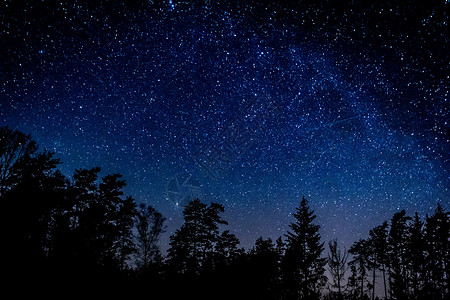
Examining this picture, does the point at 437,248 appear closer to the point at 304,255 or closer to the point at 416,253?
the point at 416,253

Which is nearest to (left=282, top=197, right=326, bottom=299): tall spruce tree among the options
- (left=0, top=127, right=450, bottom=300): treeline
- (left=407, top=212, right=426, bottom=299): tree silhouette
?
(left=0, top=127, right=450, bottom=300): treeline

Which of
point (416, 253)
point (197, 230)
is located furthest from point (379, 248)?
point (197, 230)

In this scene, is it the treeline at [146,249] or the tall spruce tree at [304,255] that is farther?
the tall spruce tree at [304,255]

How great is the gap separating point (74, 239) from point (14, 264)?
2418 millimetres

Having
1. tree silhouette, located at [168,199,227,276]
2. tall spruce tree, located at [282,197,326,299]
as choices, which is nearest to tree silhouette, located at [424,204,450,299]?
tall spruce tree, located at [282,197,326,299]

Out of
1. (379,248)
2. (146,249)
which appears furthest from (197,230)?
(379,248)

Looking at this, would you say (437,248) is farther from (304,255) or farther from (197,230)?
(197,230)

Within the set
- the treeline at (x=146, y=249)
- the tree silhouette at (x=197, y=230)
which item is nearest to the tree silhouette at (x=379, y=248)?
the treeline at (x=146, y=249)

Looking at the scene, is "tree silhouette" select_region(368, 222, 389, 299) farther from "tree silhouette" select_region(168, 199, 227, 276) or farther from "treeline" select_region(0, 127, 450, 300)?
"tree silhouette" select_region(168, 199, 227, 276)

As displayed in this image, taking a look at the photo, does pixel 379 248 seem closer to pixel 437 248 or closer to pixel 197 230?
pixel 437 248

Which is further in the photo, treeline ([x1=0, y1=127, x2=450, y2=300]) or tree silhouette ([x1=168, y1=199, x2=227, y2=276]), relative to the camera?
tree silhouette ([x1=168, y1=199, x2=227, y2=276])

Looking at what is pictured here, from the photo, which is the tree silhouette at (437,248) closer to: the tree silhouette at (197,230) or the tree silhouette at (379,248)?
the tree silhouette at (379,248)

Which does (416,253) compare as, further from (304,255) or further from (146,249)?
(146,249)

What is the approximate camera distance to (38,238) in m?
12.3
